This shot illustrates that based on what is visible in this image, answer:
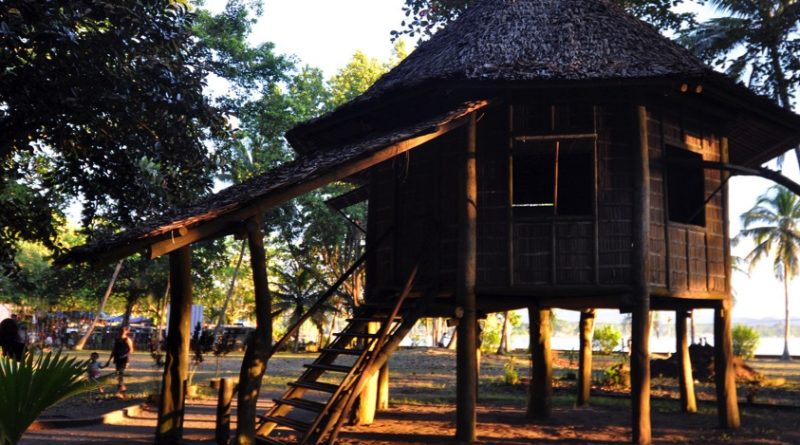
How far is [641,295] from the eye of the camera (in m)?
9.54

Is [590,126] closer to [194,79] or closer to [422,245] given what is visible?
[422,245]

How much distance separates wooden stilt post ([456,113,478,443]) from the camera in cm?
921

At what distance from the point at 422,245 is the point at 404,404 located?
631cm

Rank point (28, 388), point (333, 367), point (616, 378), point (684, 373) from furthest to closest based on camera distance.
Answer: point (616, 378), point (684, 373), point (333, 367), point (28, 388)

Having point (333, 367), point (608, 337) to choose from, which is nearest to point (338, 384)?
point (333, 367)

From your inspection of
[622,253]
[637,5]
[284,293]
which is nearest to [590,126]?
[622,253]

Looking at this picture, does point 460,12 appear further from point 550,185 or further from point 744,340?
point 744,340

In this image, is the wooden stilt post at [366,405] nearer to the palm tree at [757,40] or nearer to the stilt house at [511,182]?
the stilt house at [511,182]

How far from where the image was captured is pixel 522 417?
13172 millimetres

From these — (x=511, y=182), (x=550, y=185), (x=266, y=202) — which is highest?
(x=550, y=185)

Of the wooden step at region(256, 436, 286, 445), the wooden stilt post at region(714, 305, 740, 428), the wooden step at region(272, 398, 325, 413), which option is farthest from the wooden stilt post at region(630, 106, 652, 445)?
the wooden step at region(256, 436, 286, 445)

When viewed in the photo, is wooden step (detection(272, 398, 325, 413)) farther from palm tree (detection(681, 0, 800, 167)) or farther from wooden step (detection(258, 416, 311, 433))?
palm tree (detection(681, 0, 800, 167))

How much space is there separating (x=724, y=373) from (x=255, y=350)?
7.68 m

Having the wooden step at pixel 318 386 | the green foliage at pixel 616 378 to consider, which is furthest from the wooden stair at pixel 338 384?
the green foliage at pixel 616 378
